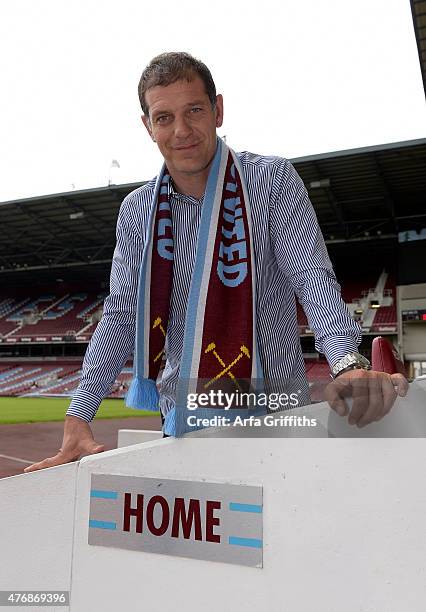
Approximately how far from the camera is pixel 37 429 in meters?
10.8

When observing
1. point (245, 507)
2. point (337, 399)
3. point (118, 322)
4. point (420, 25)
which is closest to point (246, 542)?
point (245, 507)

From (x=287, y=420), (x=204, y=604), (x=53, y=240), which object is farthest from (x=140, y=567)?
(x=53, y=240)

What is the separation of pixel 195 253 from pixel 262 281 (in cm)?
20

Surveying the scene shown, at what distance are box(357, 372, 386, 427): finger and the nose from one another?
32.2 inches

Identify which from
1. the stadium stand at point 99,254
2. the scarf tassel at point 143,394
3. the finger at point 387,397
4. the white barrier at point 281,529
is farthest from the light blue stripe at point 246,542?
the stadium stand at point 99,254

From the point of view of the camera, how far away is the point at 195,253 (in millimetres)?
1427

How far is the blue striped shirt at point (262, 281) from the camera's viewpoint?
1.32m

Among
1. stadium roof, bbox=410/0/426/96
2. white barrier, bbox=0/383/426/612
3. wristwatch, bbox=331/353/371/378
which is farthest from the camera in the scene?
stadium roof, bbox=410/0/426/96

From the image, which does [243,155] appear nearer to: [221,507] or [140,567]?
[221,507]

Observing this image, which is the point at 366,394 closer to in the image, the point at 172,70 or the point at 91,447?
the point at 91,447

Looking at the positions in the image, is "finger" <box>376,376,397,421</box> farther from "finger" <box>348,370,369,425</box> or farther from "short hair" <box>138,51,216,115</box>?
"short hair" <box>138,51,216,115</box>

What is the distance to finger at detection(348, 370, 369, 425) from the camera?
927mm

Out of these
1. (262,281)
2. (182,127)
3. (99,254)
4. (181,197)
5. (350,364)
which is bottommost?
(350,364)

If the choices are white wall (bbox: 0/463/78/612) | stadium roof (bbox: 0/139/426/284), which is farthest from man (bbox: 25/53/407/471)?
stadium roof (bbox: 0/139/426/284)
